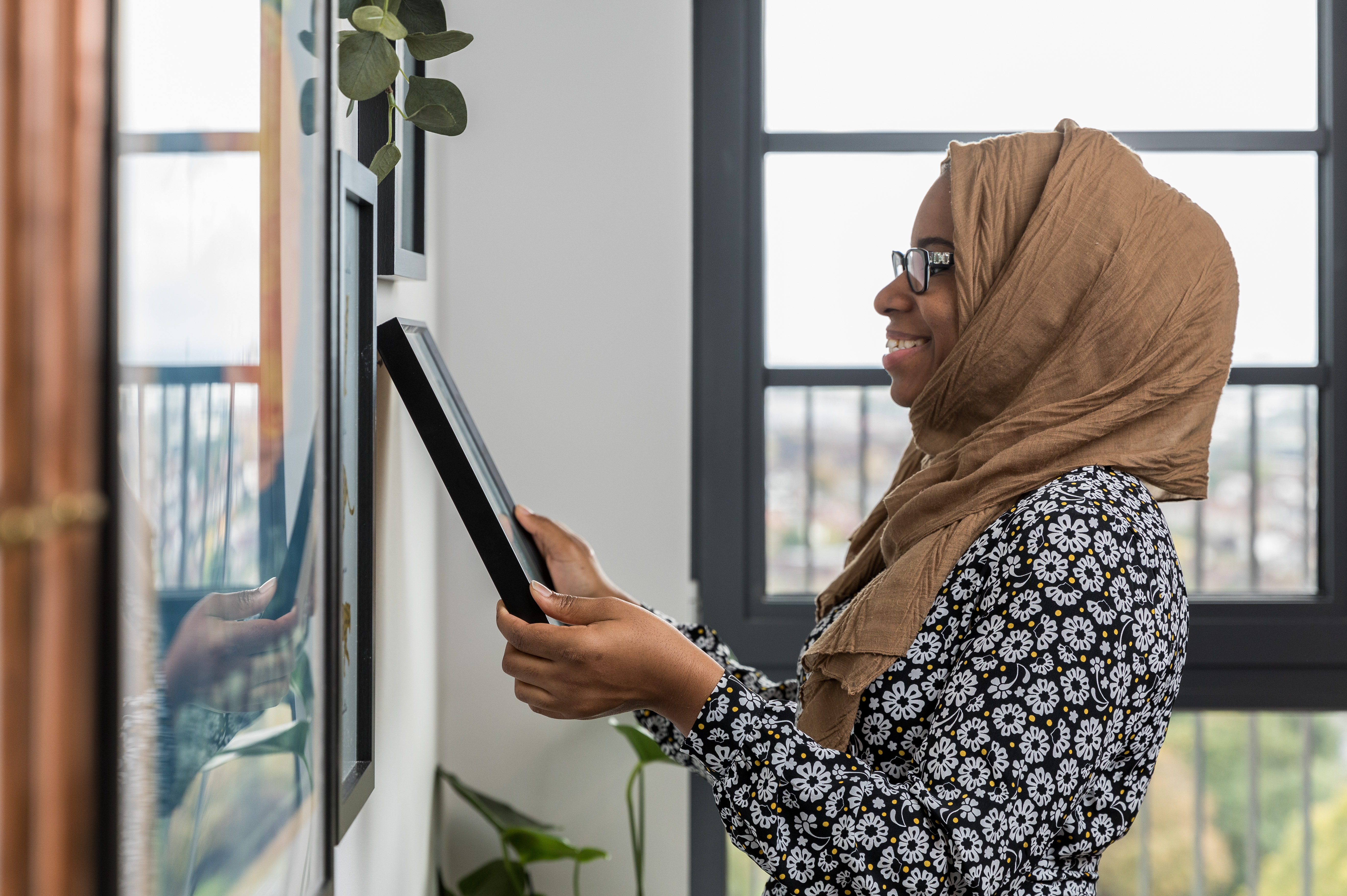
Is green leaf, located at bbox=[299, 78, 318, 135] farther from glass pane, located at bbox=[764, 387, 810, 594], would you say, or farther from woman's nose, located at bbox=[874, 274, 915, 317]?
glass pane, located at bbox=[764, 387, 810, 594]

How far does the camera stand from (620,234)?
1.57m

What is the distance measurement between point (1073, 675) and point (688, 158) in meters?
1.11

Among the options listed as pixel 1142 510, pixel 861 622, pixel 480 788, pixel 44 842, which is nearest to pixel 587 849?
pixel 480 788

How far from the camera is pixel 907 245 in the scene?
177 cm

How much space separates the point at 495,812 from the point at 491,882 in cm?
11

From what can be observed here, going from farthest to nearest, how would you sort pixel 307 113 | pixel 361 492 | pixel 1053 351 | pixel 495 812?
pixel 495 812
pixel 1053 351
pixel 361 492
pixel 307 113

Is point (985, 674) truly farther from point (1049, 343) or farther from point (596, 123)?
point (596, 123)

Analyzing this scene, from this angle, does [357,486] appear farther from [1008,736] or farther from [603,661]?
[1008,736]

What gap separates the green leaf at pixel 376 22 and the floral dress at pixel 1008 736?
57cm

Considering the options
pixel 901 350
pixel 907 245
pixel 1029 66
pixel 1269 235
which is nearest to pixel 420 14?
pixel 901 350

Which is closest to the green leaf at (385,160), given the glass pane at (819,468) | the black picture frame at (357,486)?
the black picture frame at (357,486)

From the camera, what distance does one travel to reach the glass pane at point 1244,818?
180cm

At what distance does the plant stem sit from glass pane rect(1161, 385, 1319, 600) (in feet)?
3.59

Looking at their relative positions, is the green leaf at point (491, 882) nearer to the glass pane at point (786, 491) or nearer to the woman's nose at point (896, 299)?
the glass pane at point (786, 491)
